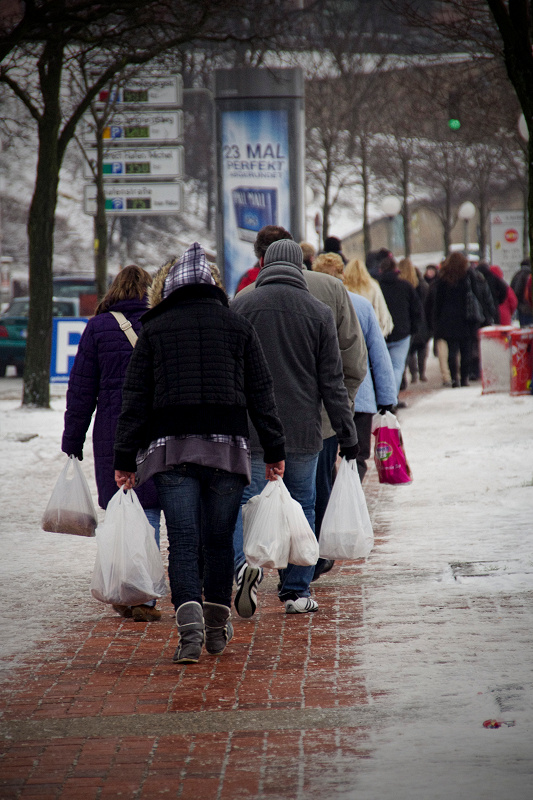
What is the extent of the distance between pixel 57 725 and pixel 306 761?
103 cm

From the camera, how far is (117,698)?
15.6 feet

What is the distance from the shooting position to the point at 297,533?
551 centimetres

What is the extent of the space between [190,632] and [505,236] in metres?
26.9

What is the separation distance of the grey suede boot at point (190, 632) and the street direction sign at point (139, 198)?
16312 mm

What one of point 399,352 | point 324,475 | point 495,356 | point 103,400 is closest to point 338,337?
point 324,475

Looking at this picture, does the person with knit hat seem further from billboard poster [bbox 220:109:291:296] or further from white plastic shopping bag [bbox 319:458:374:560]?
billboard poster [bbox 220:109:291:296]

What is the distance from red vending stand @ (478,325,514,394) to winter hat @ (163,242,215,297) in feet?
35.1

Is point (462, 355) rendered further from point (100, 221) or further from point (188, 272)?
point (188, 272)

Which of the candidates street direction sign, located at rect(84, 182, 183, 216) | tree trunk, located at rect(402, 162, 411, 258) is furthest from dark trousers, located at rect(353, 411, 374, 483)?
tree trunk, located at rect(402, 162, 411, 258)

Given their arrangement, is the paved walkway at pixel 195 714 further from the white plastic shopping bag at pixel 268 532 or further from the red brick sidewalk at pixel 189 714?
the white plastic shopping bag at pixel 268 532

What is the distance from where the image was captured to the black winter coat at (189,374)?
5039mm

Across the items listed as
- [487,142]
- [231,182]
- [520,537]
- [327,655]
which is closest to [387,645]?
[327,655]

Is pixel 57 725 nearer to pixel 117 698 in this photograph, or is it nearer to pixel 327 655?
pixel 117 698

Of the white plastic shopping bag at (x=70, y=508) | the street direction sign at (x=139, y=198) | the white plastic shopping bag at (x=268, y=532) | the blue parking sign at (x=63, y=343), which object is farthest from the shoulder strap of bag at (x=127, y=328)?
the street direction sign at (x=139, y=198)
